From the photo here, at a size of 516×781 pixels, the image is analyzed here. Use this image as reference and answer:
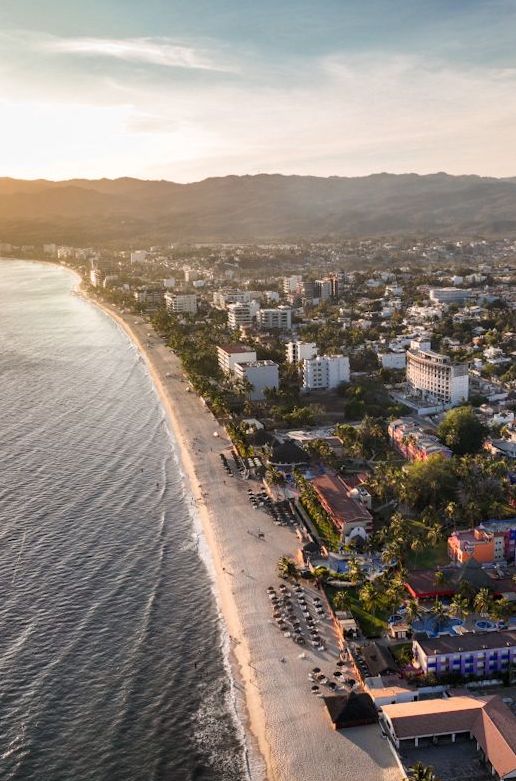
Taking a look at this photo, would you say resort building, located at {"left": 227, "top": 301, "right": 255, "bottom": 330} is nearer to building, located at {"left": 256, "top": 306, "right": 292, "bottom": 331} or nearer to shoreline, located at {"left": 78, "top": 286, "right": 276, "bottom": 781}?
building, located at {"left": 256, "top": 306, "right": 292, "bottom": 331}

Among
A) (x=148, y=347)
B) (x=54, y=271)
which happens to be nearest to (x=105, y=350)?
(x=148, y=347)

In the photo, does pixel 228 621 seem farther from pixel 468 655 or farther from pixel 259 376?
pixel 259 376

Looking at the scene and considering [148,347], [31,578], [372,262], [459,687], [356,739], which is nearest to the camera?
[356,739]

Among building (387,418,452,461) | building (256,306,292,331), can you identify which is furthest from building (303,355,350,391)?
building (256,306,292,331)

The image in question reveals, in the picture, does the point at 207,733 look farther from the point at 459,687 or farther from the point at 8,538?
the point at 8,538

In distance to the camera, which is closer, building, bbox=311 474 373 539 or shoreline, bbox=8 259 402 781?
shoreline, bbox=8 259 402 781

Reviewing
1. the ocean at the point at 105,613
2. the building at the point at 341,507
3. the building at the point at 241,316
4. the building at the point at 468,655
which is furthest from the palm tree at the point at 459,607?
the building at the point at 241,316
